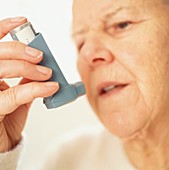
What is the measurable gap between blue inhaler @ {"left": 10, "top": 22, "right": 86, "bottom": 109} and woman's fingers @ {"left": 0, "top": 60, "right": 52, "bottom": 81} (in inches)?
1.2

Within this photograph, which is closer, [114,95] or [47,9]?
[114,95]

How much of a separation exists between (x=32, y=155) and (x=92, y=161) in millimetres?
274

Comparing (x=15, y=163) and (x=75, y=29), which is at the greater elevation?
(x=75, y=29)

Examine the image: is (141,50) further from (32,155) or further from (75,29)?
(32,155)

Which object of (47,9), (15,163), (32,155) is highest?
(47,9)

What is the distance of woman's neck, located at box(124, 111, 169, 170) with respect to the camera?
1193 millimetres

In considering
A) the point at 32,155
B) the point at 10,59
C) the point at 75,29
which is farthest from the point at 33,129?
the point at 10,59

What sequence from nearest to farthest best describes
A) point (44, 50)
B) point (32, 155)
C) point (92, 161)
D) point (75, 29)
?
point (44, 50), point (75, 29), point (92, 161), point (32, 155)

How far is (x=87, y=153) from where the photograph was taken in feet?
4.87

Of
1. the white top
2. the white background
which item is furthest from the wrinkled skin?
the white background

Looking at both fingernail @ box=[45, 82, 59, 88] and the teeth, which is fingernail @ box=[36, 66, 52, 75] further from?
the teeth

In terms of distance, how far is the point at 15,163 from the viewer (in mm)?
1142

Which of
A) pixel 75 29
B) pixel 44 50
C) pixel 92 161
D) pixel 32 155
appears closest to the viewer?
pixel 44 50

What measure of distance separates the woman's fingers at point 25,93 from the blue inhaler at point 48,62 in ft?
0.13
